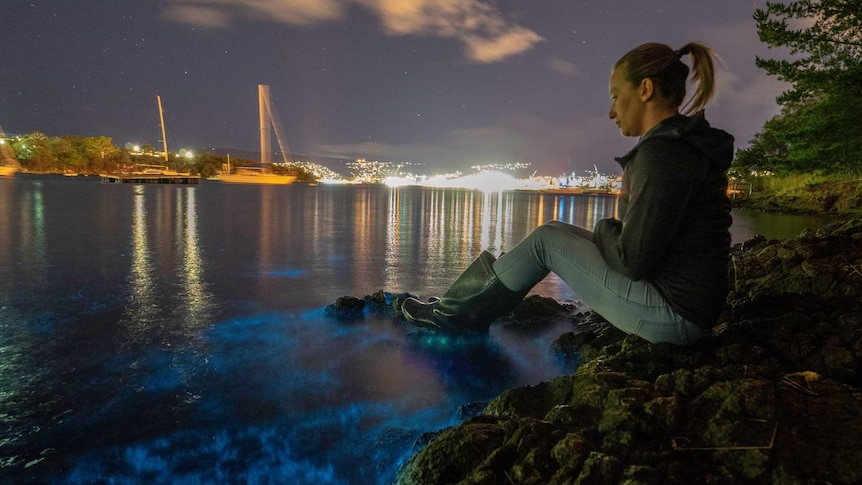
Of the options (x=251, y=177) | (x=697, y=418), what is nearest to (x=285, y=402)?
(x=697, y=418)

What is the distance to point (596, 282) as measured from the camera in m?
2.69

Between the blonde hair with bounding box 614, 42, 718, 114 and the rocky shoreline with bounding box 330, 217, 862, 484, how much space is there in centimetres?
126

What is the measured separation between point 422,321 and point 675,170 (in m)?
2.49

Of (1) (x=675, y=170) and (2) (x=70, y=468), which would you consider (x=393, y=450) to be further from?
(1) (x=675, y=170)

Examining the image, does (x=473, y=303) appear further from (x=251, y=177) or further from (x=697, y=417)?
(x=251, y=177)

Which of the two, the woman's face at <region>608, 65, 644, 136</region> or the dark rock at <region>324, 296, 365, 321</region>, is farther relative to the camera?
the dark rock at <region>324, 296, 365, 321</region>

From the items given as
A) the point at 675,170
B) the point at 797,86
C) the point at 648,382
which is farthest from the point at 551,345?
the point at 797,86

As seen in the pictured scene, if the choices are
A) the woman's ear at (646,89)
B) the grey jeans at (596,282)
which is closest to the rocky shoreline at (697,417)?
the grey jeans at (596,282)

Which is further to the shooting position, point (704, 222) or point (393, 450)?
point (393, 450)

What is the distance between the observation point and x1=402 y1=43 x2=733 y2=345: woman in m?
2.10

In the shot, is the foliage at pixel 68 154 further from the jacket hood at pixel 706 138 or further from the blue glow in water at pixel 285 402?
the jacket hood at pixel 706 138

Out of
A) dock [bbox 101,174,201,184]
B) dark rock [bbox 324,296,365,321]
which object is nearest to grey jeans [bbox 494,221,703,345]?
dark rock [bbox 324,296,365,321]

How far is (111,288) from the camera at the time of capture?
574cm

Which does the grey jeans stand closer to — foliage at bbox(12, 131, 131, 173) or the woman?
the woman
